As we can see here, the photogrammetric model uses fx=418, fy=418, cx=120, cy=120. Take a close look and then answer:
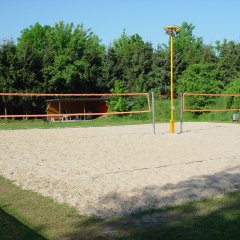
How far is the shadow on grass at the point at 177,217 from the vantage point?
11.1 feet

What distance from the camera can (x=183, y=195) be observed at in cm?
468

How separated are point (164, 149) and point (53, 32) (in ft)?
136

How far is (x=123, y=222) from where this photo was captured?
3746 mm

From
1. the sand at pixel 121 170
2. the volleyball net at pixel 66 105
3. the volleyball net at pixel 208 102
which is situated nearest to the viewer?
the sand at pixel 121 170

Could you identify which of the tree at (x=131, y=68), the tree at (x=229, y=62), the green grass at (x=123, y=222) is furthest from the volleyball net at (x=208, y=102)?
the green grass at (x=123, y=222)

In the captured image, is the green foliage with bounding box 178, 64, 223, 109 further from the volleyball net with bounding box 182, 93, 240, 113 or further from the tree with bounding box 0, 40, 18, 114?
A: the tree with bounding box 0, 40, 18, 114

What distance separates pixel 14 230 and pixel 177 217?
146cm

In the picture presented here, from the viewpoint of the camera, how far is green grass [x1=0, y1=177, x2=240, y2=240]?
3361mm

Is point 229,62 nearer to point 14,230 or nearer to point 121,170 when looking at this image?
point 121,170

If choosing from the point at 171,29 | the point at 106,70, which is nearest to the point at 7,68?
the point at 106,70

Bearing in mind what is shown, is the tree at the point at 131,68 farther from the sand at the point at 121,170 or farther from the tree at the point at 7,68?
the sand at the point at 121,170

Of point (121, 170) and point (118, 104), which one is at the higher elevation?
point (118, 104)

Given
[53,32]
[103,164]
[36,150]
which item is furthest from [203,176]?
[53,32]

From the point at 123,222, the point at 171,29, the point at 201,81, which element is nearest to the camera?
the point at 123,222
